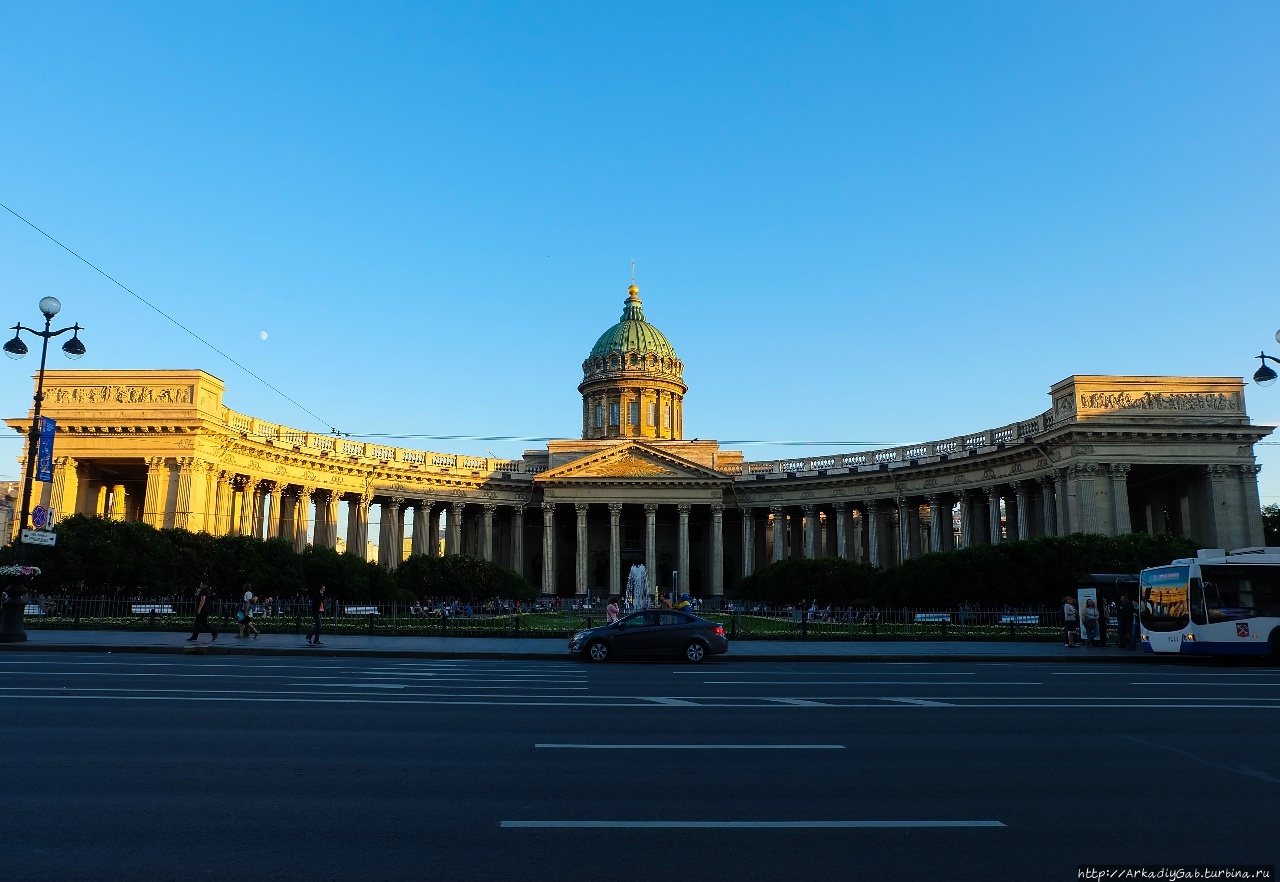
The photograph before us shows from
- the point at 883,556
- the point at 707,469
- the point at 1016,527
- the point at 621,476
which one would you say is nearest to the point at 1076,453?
the point at 1016,527

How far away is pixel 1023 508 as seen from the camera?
6288 centimetres

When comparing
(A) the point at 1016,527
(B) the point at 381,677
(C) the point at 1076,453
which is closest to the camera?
(B) the point at 381,677

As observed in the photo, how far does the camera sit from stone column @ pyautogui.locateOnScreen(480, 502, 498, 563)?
80.6m

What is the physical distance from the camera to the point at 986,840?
695 cm

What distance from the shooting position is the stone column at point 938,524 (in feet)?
226

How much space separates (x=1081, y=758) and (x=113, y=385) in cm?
6288

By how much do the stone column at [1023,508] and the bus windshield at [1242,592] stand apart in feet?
120

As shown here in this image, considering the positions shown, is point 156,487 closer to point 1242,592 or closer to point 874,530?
point 874,530

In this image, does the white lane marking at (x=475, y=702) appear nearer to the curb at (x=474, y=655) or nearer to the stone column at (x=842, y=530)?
the curb at (x=474, y=655)

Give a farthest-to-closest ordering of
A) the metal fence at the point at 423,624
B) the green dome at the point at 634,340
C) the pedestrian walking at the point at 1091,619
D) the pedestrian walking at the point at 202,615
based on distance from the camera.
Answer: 1. the green dome at the point at 634,340
2. the metal fence at the point at 423,624
3. the pedestrian walking at the point at 1091,619
4. the pedestrian walking at the point at 202,615

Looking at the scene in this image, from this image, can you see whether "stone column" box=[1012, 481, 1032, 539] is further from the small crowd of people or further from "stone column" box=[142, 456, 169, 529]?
"stone column" box=[142, 456, 169, 529]

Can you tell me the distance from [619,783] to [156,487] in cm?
5787

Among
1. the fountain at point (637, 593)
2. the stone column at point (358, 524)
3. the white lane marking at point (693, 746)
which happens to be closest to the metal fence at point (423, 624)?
the white lane marking at point (693, 746)

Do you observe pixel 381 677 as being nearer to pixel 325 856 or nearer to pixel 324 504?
pixel 325 856
